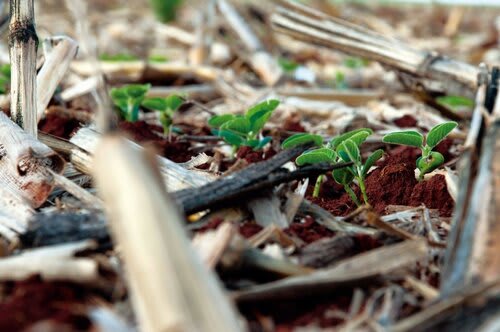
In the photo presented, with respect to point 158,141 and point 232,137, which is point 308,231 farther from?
point 158,141

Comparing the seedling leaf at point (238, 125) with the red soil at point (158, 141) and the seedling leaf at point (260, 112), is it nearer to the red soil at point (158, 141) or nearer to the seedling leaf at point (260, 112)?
the seedling leaf at point (260, 112)

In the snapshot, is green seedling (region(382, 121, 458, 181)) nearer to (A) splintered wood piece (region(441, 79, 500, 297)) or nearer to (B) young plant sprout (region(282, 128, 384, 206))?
(B) young plant sprout (region(282, 128, 384, 206))

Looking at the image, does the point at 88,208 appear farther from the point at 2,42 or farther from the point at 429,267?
the point at 2,42

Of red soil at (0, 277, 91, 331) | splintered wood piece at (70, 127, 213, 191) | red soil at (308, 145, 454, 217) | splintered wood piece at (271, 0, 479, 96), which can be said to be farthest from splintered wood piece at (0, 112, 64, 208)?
splintered wood piece at (271, 0, 479, 96)

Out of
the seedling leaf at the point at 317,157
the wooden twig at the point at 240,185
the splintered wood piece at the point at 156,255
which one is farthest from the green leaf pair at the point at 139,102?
the splintered wood piece at the point at 156,255

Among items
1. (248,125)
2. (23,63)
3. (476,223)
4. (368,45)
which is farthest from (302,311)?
(368,45)

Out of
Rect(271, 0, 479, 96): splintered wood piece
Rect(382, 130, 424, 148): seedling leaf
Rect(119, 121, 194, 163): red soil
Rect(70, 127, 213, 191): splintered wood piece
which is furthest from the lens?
Rect(271, 0, 479, 96): splintered wood piece
